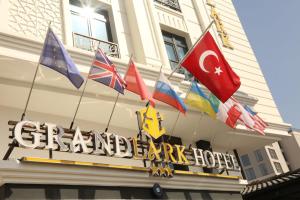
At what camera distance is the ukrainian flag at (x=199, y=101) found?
962 centimetres

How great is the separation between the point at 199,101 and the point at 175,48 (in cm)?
412

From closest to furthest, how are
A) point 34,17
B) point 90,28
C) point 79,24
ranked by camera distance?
1. point 34,17
2. point 79,24
3. point 90,28

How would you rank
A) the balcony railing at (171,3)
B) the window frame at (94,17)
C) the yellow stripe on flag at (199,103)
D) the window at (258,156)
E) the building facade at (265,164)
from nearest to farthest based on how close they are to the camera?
the yellow stripe on flag at (199,103) → the window frame at (94,17) → the balcony railing at (171,3) → the building facade at (265,164) → the window at (258,156)

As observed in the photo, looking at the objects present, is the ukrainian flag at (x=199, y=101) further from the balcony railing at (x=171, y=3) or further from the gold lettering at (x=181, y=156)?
the balcony railing at (x=171, y=3)

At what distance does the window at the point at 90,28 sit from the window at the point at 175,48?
2503mm

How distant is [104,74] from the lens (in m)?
8.06

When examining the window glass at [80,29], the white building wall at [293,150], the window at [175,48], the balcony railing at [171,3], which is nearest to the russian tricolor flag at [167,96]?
the window glass at [80,29]

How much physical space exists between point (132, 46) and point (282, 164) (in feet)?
92.8

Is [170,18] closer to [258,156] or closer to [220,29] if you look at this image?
[220,29]

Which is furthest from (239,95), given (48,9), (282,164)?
(282,164)

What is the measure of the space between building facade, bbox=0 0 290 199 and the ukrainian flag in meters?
0.84

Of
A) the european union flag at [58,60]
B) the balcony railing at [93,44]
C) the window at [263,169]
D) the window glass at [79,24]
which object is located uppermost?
the window at [263,169]

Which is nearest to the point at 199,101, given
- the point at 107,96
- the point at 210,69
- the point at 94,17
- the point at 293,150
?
the point at 210,69

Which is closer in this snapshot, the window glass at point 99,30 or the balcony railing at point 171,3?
the window glass at point 99,30
